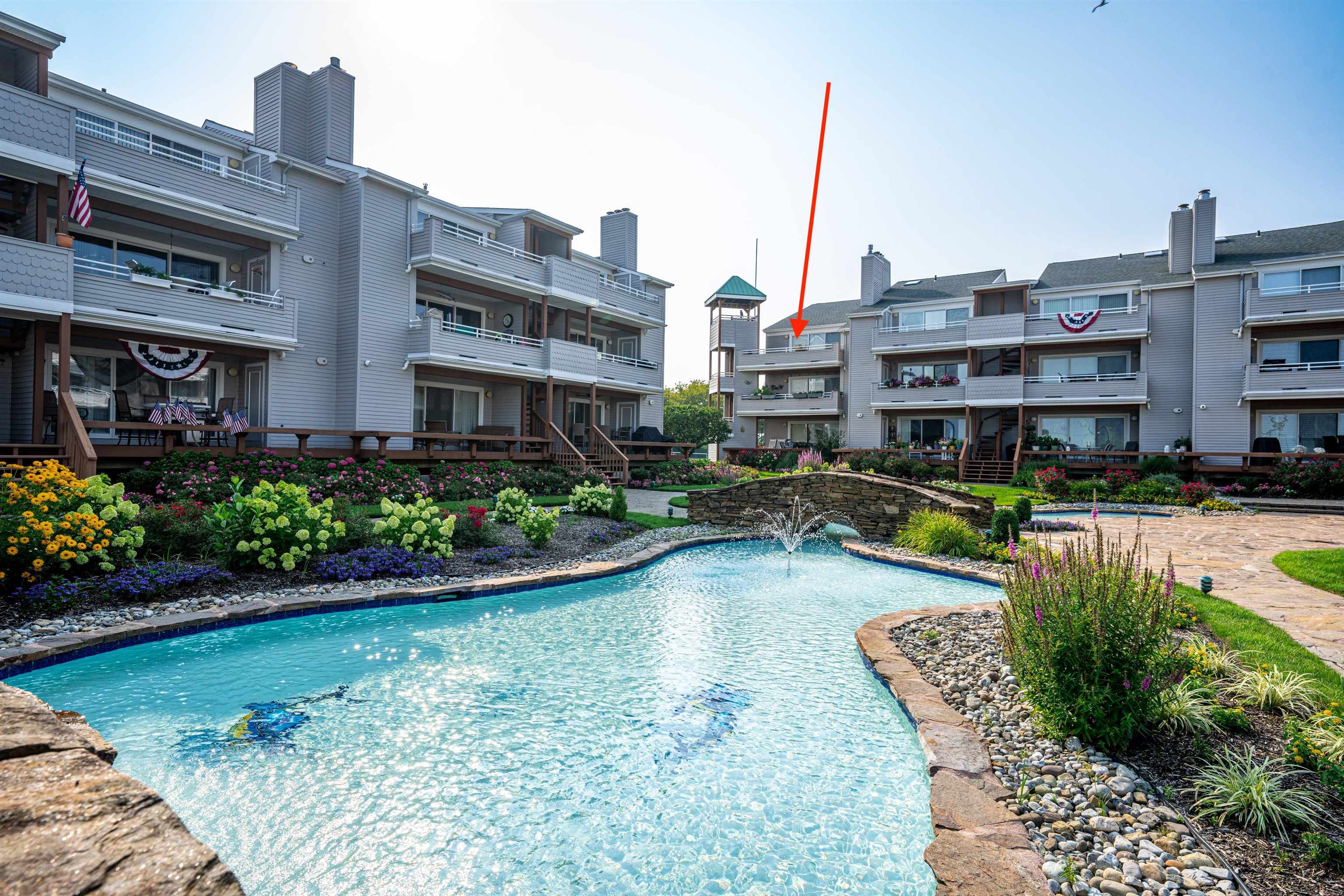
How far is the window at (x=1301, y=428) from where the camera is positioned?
24.5 metres

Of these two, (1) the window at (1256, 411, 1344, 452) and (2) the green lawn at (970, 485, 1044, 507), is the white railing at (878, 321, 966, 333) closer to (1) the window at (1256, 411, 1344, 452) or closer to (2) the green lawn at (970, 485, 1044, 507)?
(2) the green lawn at (970, 485, 1044, 507)

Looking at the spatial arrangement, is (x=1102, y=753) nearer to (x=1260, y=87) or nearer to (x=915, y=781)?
(x=915, y=781)

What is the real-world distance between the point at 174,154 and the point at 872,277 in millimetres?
28630

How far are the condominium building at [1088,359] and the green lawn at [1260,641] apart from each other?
799 inches

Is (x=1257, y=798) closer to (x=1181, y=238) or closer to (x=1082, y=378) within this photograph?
(x=1082, y=378)

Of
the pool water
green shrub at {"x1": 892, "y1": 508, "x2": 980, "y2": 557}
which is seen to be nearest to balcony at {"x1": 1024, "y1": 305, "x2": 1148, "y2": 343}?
green shrub at {"x1": 892, "y1": 508, "x2": 980, "y2": 557}

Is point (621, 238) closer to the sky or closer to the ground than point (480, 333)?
closer to the sky

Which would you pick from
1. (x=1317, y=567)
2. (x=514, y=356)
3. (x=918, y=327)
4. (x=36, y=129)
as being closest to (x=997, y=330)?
(x=918, y=327)

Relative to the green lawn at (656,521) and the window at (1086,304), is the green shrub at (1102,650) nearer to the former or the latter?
the green lawn at (656,521)

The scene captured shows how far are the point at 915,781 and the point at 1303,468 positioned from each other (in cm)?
2480

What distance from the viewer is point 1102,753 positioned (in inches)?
156

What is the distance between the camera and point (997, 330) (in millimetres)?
29156

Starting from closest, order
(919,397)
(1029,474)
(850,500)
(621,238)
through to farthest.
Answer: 1. (850,500)
2. (1029,474)
3. (621,238)
4. (919,397)

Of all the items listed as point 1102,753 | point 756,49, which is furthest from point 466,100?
point 1102,753
